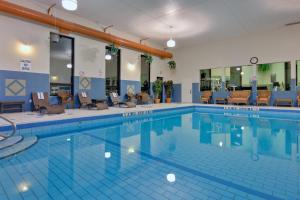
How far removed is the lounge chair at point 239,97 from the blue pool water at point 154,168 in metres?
5.58

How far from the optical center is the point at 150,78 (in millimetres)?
11625

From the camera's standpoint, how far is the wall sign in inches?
250

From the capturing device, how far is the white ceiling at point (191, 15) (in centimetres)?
645

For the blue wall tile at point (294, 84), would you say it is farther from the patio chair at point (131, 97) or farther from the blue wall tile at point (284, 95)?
the patio chair at point (131, 97)

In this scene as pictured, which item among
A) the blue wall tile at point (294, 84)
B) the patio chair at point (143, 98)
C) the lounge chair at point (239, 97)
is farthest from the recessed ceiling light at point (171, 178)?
the blue wall tile at point (294, 84)

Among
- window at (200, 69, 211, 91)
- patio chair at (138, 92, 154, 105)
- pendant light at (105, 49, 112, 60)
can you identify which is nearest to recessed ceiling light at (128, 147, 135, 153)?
pendant light at (105, 49, 112, 60)

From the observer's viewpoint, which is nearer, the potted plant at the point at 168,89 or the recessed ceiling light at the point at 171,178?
the recessed ceiling light at the point at 171,178

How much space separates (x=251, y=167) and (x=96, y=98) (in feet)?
23.9

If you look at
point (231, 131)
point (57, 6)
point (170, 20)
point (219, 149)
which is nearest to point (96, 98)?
point (57, 6)

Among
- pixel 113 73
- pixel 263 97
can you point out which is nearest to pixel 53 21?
pixel 113 73

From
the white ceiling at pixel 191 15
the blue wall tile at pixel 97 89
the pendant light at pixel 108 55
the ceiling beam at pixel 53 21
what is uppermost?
the white ceiling at pixel 191 15

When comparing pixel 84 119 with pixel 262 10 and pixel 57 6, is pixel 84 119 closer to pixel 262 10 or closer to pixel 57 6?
pixel 57 6

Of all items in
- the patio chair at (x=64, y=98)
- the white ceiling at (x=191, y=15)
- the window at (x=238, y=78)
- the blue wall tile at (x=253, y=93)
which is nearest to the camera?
the white ceiling at (x=191, y=15)

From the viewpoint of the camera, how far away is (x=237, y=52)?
10.5m
